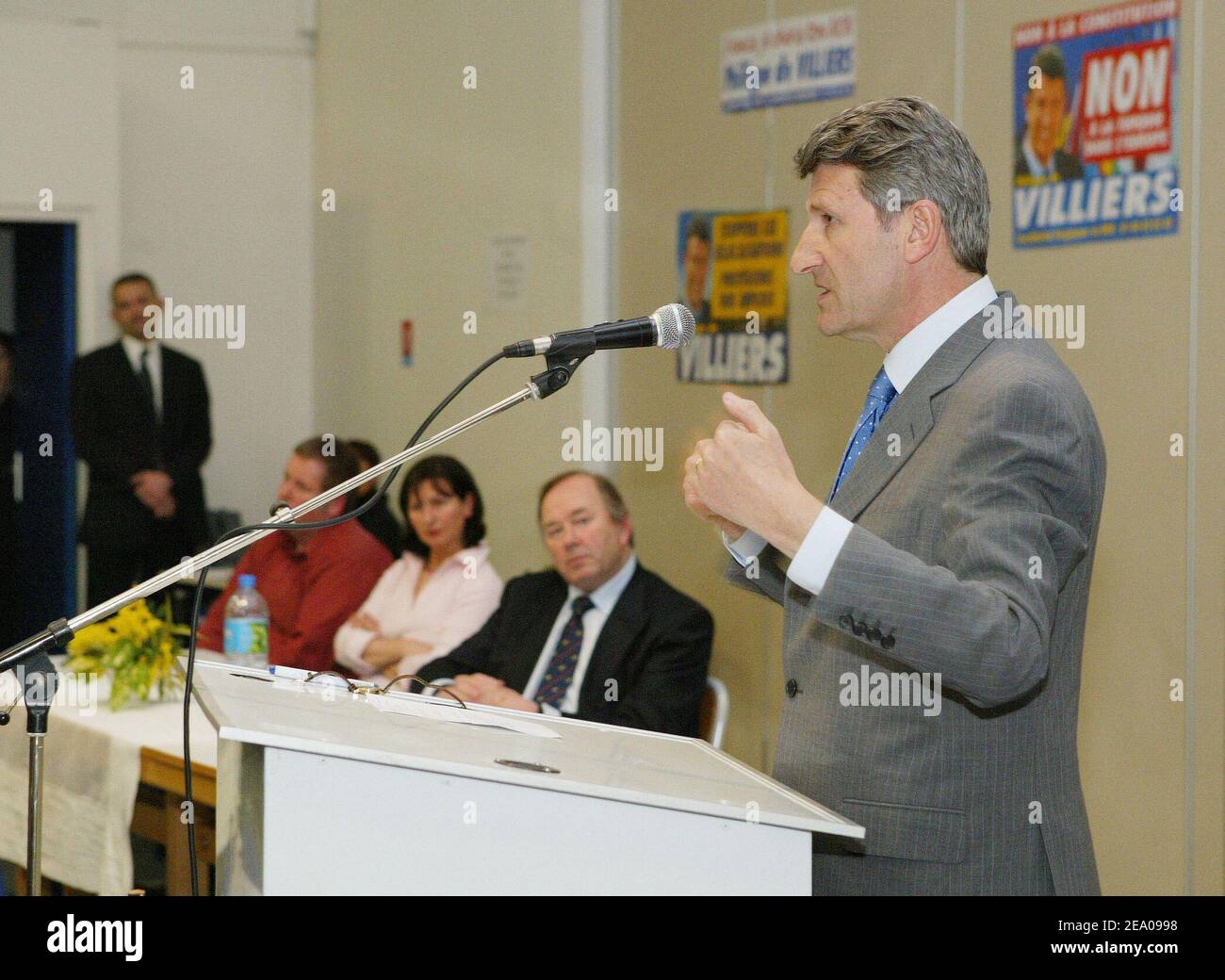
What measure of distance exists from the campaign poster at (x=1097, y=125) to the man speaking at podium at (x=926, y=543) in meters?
1.67

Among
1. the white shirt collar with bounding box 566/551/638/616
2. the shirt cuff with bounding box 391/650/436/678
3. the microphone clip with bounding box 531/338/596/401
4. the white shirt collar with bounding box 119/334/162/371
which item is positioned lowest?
the shirt cuff with bounding box 391/650/436/678

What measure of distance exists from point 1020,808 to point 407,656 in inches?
106

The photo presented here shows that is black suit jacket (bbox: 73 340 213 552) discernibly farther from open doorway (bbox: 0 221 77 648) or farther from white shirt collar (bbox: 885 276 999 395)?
white shirt collar (bbox: 885 276 999 395)

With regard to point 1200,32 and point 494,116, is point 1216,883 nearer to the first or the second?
point 1200,32

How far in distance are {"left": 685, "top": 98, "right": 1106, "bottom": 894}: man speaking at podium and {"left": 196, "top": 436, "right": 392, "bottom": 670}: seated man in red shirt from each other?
267 centimetres

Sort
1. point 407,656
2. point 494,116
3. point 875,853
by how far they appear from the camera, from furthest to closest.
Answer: point 494,116
point 407,656
point 875,853

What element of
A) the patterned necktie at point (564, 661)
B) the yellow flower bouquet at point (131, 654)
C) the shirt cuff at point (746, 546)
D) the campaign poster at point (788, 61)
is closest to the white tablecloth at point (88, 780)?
the yellow flower bouquet at point (131, 654)

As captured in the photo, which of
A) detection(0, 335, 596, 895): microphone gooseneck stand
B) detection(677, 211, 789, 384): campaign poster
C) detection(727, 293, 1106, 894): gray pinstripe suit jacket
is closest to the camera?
detection(727, 293, 1106, 894): gray pinstripe suit jacket

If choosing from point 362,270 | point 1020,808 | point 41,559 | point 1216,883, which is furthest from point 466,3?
point 1020,808

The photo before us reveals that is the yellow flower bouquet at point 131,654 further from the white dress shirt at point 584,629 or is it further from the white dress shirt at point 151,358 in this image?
the white dress shirt at point 151,358

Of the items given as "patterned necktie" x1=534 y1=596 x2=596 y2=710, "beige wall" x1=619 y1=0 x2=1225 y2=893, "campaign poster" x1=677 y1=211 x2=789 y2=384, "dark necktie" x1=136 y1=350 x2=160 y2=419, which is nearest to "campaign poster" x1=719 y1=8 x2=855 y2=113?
"beige wall" x1=619 y1=0 x2=1225 y2=893

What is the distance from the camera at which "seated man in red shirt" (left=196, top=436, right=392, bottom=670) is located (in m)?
4.28

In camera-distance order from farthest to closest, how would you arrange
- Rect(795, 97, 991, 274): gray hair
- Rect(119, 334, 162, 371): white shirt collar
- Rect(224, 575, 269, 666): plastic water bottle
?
1. Rect(119, 334, 162, 371): white shirt collar
2. Rect(224, 575, 269, 666): plastic water bottle
3. Rect(795, 97, 991, 274): gray hair
